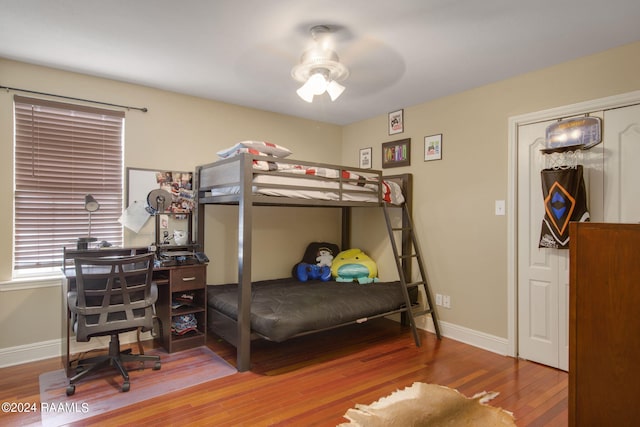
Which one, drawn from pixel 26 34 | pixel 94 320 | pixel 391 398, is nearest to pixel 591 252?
pixel 391 398

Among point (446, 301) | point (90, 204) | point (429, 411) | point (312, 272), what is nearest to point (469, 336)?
point (446, 301)

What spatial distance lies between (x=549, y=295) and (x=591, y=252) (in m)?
1.69

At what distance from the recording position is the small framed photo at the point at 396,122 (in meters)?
4.06

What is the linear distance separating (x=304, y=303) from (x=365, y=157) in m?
2.18

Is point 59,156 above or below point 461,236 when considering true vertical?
above

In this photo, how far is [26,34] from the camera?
241cm

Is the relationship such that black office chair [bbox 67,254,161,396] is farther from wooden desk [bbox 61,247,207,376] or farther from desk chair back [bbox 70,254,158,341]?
wooden desk [bbox 61,247,207,376]

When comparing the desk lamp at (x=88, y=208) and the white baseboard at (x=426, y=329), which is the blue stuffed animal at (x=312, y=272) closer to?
the white baseboard at (x=426, y=329)

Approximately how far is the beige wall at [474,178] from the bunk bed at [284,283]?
0.96 ft

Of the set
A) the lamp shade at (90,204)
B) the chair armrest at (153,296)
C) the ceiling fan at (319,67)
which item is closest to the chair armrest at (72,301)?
the chair armrest at (153,296)

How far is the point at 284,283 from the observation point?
3977 mm

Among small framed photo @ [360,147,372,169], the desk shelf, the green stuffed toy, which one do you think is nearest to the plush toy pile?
the green stuffed toy

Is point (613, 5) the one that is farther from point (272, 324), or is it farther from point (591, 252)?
point (272, 324)

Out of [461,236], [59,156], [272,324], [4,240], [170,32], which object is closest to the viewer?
[170,32]
